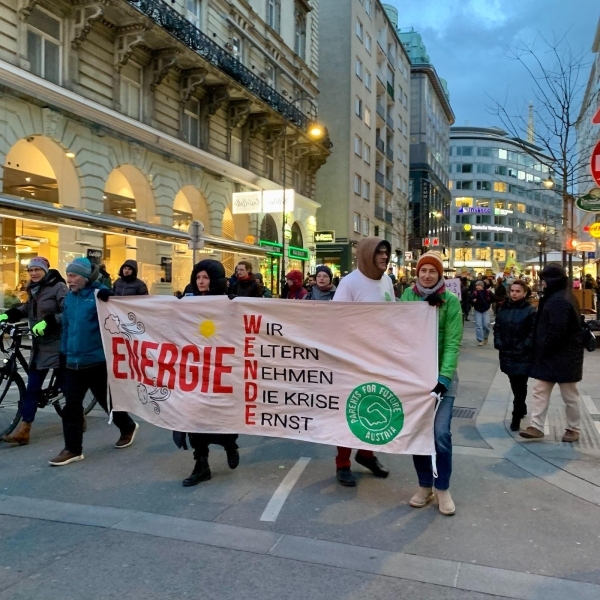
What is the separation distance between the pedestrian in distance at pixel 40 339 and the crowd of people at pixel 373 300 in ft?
0.03

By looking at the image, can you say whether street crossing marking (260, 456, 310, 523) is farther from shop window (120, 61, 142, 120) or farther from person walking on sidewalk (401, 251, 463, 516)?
shop window (120, 61, 142, 120)

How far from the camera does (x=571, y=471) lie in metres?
5.57

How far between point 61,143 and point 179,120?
23.1 ft

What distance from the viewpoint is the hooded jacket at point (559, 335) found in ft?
20.9


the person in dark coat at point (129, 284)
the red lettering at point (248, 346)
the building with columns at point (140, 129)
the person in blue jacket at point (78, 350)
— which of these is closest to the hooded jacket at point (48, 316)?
the person in blue jacket at point (78, 350)

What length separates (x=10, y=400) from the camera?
650cm

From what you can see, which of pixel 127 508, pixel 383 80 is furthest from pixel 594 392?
pixel 383 80

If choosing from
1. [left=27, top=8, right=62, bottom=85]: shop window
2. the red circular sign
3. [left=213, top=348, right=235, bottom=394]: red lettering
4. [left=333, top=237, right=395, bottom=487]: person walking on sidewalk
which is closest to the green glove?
[left=213, top=348, right=235, bottom=394]: red lettering

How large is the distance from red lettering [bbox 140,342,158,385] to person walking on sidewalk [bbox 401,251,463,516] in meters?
2.46

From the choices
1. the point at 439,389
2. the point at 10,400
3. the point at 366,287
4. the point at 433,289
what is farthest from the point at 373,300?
the point at 10,400

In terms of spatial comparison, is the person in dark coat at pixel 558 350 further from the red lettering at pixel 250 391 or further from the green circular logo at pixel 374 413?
the red lettering at pixel 250 391

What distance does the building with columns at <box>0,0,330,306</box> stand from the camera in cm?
1686

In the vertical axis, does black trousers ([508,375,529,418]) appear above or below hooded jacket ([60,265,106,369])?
below

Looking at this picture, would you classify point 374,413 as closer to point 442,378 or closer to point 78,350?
point 442,378
